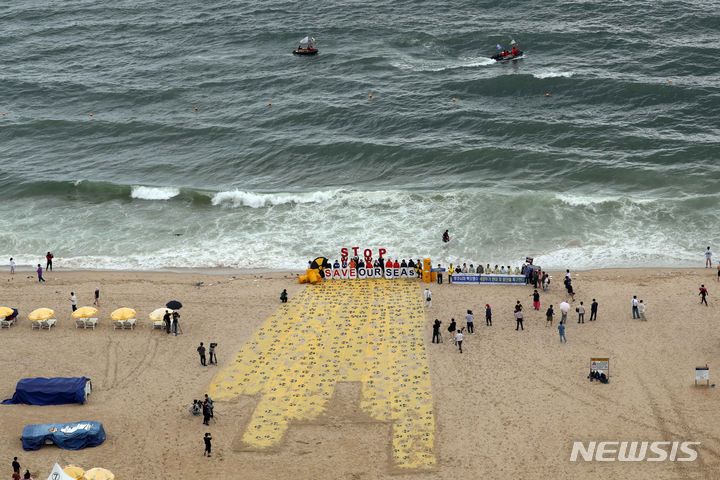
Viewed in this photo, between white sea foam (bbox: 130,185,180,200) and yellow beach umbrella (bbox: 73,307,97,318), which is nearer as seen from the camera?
yellow beach umbrella (bbox: 73,307,97,318)

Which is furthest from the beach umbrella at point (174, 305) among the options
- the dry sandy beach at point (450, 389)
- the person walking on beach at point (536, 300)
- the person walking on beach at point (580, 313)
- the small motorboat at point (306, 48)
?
→ the small motorboat at point (306, 48)

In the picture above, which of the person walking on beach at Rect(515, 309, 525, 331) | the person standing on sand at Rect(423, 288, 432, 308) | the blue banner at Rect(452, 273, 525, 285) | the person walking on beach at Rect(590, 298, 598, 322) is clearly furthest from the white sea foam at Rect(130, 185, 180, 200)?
the person walking on beach at Rect(590, 298, 598, 322)

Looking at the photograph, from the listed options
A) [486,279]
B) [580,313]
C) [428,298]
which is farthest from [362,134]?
[580,313]

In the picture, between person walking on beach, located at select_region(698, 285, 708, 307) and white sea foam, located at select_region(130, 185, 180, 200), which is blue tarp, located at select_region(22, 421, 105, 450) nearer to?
person walking on beach, located at select_region(698, 285, 708, 307)

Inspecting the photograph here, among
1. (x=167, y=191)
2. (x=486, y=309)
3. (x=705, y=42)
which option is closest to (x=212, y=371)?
(x=486, y=309)

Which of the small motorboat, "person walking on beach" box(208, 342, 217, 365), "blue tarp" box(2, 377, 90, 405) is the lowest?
"blue tarp" box(2, 377, 90, 405)

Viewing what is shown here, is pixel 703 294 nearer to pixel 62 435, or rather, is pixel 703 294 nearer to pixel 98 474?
pixel 98 474

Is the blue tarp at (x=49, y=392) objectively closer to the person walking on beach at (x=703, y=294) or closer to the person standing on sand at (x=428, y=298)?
the person standing on sand at (x=428, y=298)
